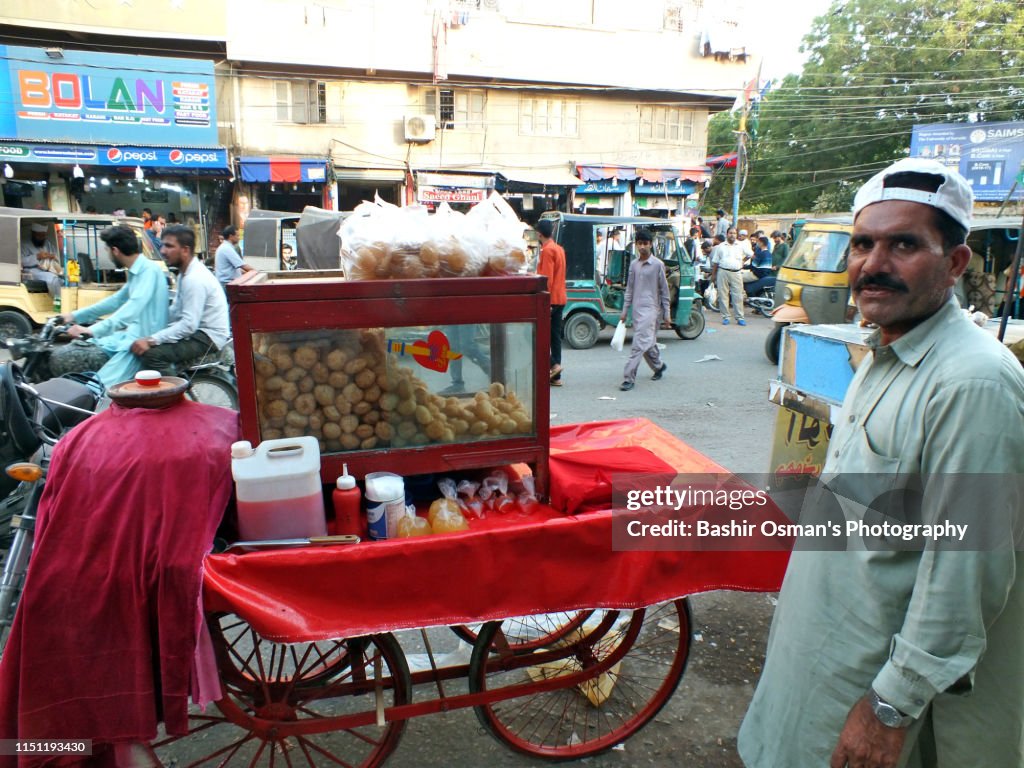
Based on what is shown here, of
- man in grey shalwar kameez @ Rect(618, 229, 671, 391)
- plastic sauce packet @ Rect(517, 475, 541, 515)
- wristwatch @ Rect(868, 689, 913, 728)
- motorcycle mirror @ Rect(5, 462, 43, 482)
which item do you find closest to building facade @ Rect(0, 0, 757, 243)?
man in grey shalwar kameez @ Rect(618, 229, 671, 391)

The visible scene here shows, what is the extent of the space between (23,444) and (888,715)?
3.04 metres

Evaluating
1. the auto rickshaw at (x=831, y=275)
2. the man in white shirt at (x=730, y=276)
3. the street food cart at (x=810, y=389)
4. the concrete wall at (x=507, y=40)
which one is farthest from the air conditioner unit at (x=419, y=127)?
the street food cart at (x=810, y=389)

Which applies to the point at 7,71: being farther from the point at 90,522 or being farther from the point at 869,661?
the point at 869,661

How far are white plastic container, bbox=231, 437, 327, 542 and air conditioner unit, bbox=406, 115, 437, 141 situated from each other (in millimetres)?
19079

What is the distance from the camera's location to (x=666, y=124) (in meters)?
22.7

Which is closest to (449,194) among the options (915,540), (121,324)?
(121,324)

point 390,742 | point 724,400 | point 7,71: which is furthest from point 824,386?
point 7,71

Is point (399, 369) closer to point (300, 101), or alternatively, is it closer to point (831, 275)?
point (831, 275)

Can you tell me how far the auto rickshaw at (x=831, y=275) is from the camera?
9477 millimetres

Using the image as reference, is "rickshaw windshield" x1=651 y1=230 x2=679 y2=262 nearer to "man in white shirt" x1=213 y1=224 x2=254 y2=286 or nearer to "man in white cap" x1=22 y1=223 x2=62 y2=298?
"man in white shirt" x1=213 y1=224 x2=254 y2=286

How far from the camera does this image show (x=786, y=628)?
1576mm

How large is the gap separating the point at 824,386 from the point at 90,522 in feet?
10.3

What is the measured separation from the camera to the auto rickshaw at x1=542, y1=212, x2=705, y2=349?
34.7ft

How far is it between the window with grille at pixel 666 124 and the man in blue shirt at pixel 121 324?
2000 centimetres
